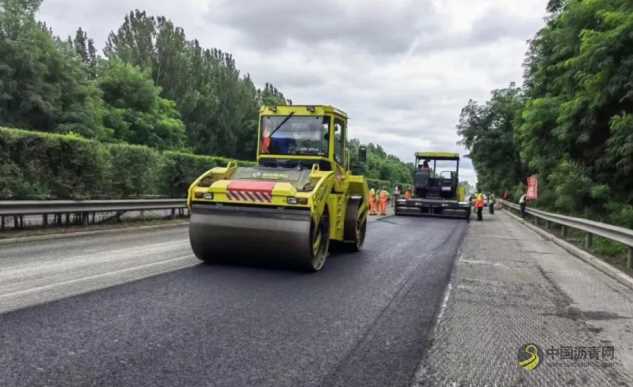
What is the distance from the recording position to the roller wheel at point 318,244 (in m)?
7.51

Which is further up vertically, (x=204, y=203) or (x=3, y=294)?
(x=204, y=203)

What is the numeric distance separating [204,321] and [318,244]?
11.1 ft

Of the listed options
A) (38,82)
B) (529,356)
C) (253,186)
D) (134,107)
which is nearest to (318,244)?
(253,186)

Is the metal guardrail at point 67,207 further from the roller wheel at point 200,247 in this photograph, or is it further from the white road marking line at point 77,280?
the roller wheel at point 200,247

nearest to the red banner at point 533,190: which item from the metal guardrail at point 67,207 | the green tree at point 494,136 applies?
the green tree at point 494,136

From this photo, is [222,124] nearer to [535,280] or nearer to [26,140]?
[26,140]

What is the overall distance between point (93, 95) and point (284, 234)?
132ft

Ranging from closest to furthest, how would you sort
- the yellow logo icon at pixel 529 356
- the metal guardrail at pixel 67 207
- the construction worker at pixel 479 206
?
the yellow logo icon at pixel 529 356 → the metal guardrail at pixel 67 207 → the construction worker at pixel 479 206

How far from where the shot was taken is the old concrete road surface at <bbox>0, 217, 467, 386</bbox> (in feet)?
11.8

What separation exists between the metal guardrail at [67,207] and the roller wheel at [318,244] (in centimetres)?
629

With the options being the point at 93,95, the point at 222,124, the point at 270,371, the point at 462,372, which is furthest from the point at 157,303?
the point at 222,124

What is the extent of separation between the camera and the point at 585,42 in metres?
10.8

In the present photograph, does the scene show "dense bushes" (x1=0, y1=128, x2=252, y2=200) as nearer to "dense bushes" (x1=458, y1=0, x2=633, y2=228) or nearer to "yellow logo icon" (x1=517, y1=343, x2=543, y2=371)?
"yellow logo icon" (x1=517, y1=343, x2=543, y2=371)

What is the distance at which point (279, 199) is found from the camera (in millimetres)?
7406
